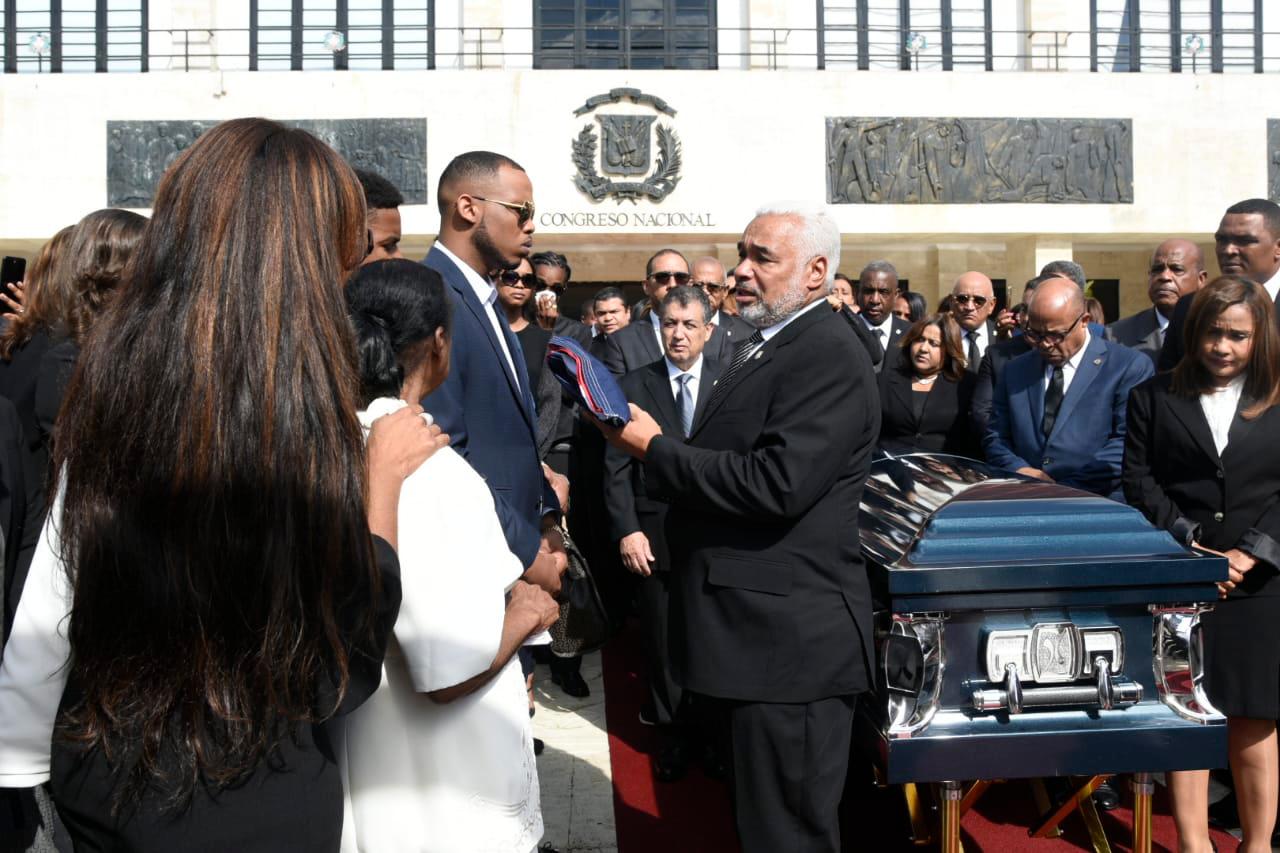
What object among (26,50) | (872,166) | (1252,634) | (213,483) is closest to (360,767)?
(213,483)

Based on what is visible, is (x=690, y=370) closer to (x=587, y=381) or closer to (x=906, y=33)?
(x=587, y=381)

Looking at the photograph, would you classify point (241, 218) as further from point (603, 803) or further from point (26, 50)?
point (26, 50)

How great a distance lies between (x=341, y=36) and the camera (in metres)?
18.3

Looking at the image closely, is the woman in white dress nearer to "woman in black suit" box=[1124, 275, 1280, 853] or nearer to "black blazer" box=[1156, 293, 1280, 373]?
"woman in black suit" box=[1124, 275, 1280, 853]

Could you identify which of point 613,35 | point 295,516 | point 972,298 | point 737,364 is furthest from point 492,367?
point 613,35

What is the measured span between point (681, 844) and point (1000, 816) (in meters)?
1.16

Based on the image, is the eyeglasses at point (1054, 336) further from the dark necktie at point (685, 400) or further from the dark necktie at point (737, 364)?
the dark necktie at point (737, 364)

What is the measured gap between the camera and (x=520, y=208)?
3.05m

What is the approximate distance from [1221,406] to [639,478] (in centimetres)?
239

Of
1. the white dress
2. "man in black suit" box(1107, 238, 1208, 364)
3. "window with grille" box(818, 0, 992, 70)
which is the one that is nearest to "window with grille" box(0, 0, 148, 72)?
"window with grille" box(818, 0, 992, 70)

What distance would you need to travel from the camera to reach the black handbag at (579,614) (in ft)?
9.57

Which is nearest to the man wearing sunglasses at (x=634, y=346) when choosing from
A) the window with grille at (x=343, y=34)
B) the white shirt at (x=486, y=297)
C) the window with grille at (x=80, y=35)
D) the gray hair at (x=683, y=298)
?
the gray hair at (x=683, y=298)

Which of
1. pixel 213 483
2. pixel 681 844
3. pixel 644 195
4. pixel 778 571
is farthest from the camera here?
pixel 644 195

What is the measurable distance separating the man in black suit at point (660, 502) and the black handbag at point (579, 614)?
1522 mm
